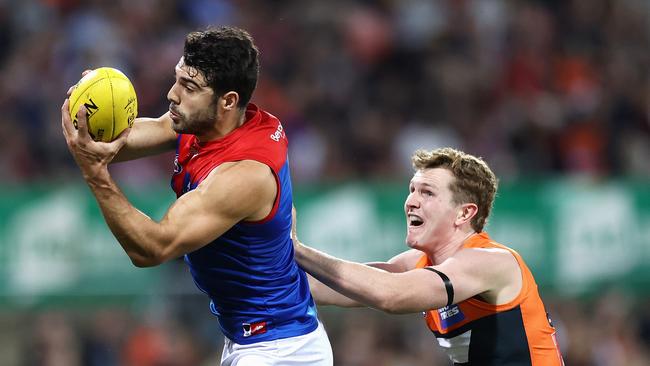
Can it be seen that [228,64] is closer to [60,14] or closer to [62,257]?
[62,257]

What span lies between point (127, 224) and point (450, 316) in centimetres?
192

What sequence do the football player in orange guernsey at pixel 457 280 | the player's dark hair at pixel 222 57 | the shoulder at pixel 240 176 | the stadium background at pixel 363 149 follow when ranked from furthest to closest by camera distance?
the stadium background at pixel 363 149 → the football player in orange guernsey at pixel 457 280 → the player's dark hair at pixel 222 57 → the shoulder at pixel 240 176

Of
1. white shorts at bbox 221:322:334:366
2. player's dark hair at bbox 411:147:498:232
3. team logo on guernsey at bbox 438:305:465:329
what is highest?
player's dark hair at bbox 411:147:498:232

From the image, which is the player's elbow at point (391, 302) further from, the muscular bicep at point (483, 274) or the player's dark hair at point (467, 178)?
the player's dark hair at point (467, 178)

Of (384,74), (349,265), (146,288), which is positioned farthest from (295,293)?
(384,74)

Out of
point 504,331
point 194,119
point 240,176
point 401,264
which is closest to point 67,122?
point 194,119

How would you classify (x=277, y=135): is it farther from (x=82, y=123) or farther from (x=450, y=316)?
(x=450, y=316)

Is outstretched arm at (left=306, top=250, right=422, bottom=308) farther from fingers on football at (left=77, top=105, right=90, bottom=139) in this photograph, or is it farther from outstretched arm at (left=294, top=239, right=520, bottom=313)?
fingers on football at (left=77, top=105, right=90, bottom=139)

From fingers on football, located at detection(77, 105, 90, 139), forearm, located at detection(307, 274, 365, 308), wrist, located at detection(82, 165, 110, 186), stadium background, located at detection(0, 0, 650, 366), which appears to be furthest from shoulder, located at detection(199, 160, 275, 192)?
stadium background, located at detection(0, 0, 650, 366)

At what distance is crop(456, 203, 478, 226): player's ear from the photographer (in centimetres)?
611

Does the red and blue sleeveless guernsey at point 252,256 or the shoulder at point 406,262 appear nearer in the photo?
the red and blue sleeveless guernsey at point 252,256

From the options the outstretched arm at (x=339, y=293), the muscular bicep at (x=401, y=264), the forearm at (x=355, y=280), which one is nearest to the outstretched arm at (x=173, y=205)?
the forearm at (x=355, y=280)

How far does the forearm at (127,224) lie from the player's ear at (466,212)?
185 centimetres

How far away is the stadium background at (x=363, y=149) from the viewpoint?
35.7ft
